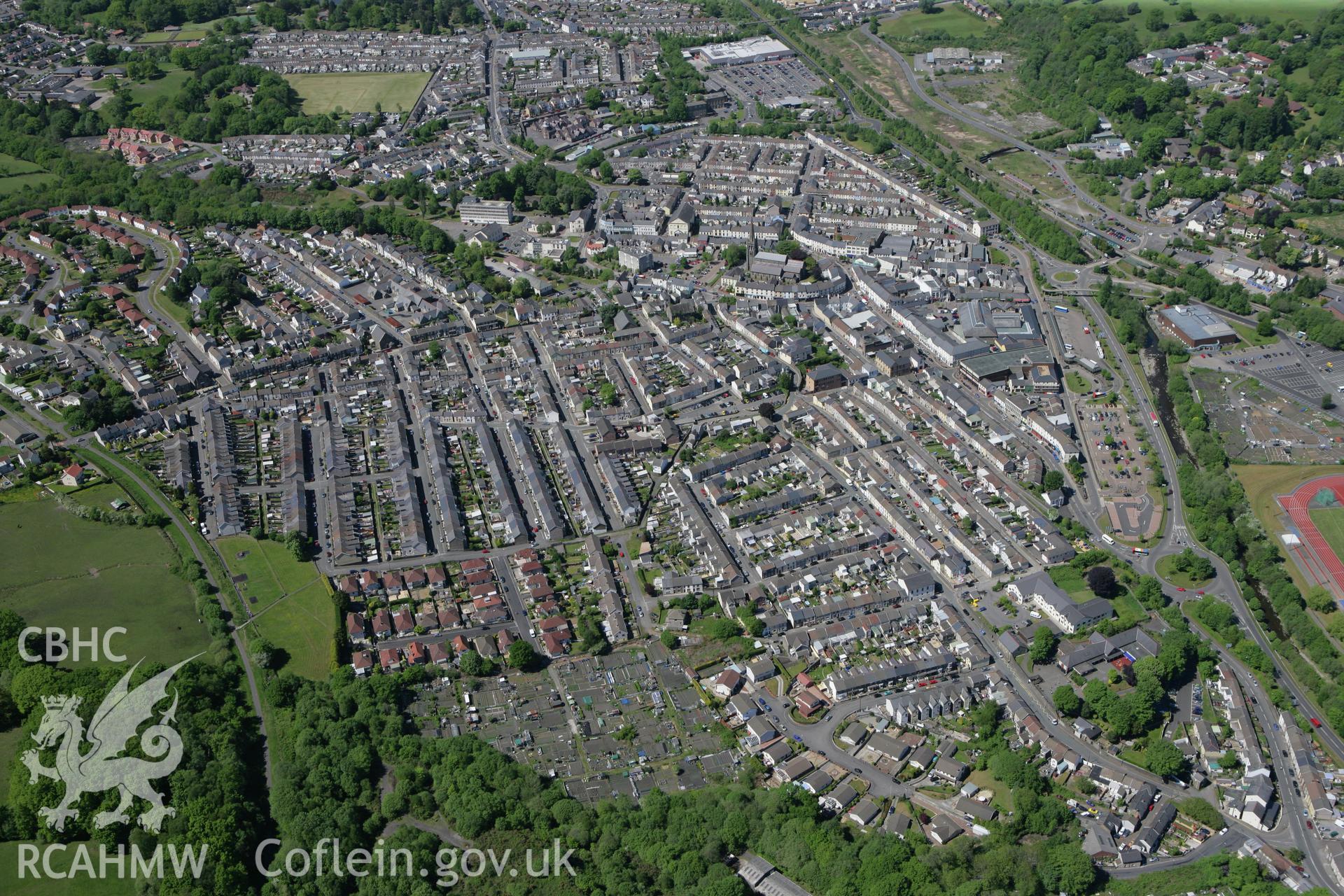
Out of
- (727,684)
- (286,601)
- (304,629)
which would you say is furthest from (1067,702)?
(286,601)

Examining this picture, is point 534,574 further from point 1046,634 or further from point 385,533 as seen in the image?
point 1046,634

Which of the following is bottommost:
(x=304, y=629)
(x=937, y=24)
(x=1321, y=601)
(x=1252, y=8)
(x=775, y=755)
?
(x=304, y=629)

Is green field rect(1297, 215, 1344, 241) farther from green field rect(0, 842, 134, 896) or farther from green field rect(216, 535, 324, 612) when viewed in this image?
green field rect(0, 842, 134, 896)

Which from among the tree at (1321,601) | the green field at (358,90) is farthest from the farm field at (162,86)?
the tree at (1321,601)

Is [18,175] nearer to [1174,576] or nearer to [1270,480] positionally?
[1174,576]

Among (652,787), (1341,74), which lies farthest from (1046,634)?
(1341,74)

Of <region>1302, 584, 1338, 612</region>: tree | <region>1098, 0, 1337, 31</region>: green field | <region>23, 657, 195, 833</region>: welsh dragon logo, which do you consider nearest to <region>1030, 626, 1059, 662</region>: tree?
<region>1302, 584, 1338, 612</region>: tree

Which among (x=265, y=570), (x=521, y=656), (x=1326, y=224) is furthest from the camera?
(x=1326, y=224)
